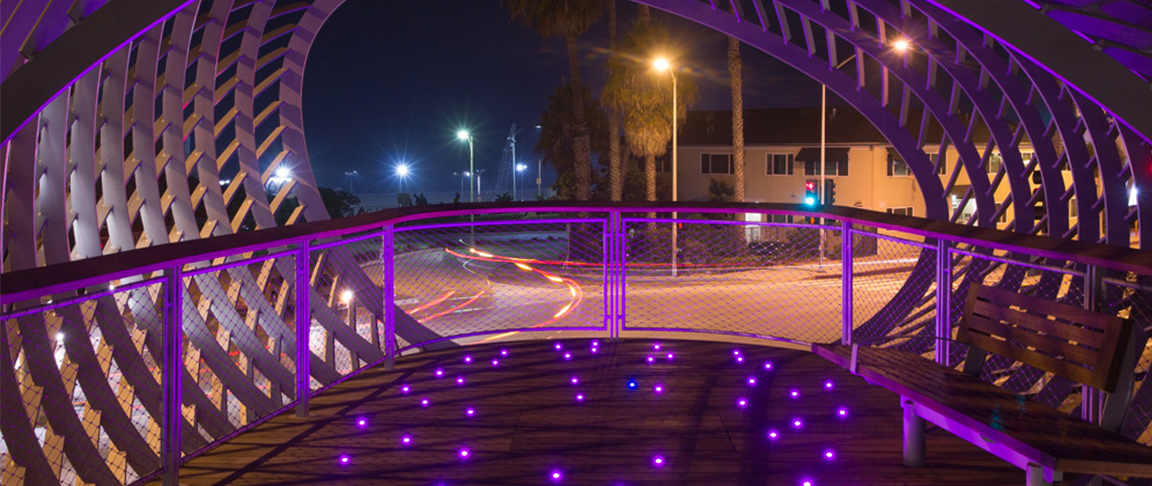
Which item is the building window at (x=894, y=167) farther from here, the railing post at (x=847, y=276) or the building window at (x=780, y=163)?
the railing post at (x=847, y=276)

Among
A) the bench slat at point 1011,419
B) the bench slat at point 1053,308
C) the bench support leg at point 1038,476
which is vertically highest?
the bench slat at point 1053,308

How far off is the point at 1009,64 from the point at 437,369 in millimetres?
8003

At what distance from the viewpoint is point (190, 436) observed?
602cm

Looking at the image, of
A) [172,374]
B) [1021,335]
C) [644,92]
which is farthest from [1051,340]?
[644,92]

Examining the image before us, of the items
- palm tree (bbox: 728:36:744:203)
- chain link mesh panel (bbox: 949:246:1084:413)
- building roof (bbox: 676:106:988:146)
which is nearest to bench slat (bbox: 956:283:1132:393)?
chain link mesh panel (bbox: 949:246:1084:413)

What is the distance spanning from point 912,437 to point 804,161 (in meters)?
42.7

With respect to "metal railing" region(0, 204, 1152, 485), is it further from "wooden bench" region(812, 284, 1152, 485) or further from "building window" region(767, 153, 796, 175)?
"building window" region(767, 153, 796, 175)

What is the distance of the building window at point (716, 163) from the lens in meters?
48.1

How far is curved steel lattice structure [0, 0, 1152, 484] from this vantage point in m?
5.24

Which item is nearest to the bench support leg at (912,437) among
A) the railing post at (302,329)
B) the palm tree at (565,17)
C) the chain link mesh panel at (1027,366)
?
the railing post at (302,329)

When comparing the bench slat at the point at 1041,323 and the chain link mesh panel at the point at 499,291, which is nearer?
the bench slat at the point at 1041,323

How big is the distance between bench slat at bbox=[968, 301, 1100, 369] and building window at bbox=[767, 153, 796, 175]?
4264 centimetres

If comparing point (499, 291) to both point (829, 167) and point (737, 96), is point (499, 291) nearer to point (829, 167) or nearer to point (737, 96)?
point (737, 96)

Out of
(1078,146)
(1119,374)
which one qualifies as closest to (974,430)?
(1119,374)
